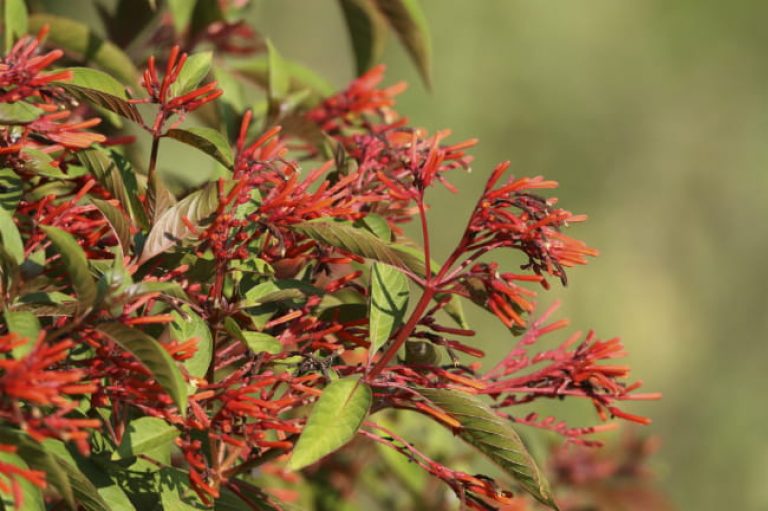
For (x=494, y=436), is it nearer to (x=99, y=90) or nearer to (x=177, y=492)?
(x=177, y=492)

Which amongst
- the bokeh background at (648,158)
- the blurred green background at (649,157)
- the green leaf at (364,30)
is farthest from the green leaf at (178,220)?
the blurred green background at (649,157)

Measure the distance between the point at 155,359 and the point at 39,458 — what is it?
9 cm

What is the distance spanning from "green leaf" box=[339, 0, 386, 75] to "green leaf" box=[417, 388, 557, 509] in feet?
2.13

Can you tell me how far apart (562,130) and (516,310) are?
5092 mm

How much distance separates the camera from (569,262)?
74 cm

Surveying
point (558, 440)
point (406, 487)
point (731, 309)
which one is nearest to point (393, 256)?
point (406, 487)

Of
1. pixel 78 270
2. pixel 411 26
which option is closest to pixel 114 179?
pixel 78 270

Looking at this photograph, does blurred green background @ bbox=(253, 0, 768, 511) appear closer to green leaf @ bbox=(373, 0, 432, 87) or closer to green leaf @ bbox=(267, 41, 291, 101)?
green leaf @ bbox=(373, 0, 432, 87)

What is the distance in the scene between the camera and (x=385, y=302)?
775 millimetres

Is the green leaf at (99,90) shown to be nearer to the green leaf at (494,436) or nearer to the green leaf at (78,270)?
the green leaf at (78,270)

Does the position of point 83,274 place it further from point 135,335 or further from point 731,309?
point 731,309

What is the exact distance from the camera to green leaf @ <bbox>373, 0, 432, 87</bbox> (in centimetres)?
123

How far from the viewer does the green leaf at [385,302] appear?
0.77 m

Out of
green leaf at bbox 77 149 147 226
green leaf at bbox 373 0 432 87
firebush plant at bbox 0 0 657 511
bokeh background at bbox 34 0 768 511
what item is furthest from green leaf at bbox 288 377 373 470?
bokeh background at bbox 34 0 768 511
